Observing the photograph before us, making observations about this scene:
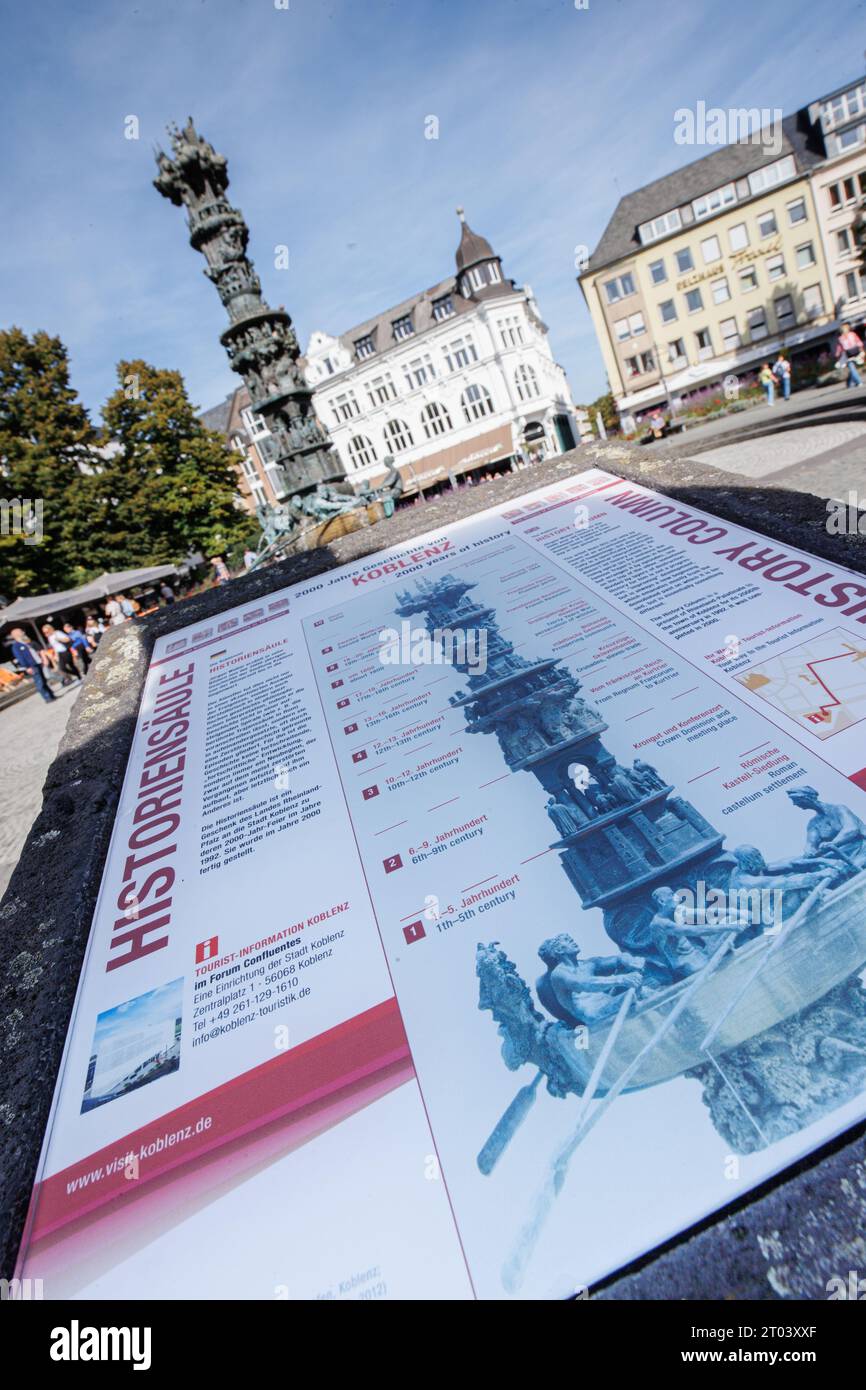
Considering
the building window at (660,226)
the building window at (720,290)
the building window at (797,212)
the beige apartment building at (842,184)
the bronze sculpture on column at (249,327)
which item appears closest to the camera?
the bronze sculpture on column at (249,327)

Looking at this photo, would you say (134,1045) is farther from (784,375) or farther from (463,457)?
(463,457)

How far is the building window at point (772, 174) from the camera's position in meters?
39.3

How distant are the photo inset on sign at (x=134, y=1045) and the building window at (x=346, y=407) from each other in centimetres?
5113

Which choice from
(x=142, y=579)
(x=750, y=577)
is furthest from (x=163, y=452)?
(x=750, y=577)

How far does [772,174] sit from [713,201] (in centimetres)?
328

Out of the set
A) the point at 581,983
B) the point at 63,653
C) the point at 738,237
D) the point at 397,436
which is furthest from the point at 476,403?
the point at 581,983

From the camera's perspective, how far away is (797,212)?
39406mm

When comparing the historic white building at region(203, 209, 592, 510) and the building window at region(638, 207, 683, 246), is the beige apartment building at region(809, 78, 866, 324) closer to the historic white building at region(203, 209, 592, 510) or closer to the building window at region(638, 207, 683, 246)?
the building window at region(638, 207, 683, 246)

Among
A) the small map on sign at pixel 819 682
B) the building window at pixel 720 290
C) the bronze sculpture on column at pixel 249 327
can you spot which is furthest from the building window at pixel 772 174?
the small map on sign at pixel 819 682

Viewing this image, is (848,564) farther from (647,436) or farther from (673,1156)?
(647,436)

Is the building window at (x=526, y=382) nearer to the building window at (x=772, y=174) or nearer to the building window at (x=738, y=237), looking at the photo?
the building window at (x=738, y=237)

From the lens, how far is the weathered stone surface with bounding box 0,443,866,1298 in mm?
1451
